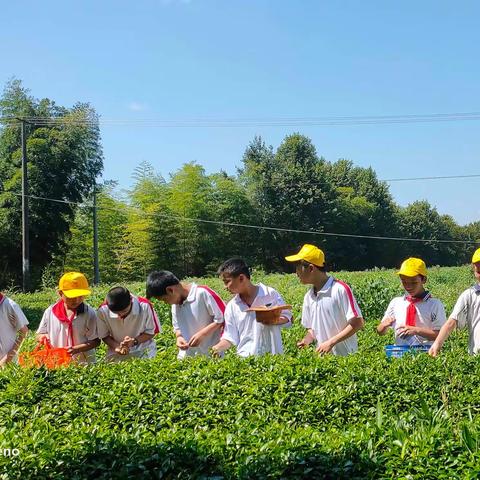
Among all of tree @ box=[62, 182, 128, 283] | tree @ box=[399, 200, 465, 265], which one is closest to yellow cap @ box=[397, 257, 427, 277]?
tree @ box=[62, 182, 128, 283]

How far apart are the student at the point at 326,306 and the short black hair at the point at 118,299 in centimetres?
152

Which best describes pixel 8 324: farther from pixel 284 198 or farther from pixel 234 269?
pixel 284 198

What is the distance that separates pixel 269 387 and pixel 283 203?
4881 centimetres

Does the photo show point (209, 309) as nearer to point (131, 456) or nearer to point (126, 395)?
point (126, 395)

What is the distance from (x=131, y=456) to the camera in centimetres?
336

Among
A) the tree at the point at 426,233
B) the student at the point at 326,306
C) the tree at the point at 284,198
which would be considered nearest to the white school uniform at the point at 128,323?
the student at the point at 326,306

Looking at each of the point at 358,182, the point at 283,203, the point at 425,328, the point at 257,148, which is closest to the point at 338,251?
the point at 283,203

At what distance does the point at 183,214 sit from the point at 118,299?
137 feet

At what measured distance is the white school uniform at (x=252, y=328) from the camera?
5672mm

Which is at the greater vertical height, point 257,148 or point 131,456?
point 257,148

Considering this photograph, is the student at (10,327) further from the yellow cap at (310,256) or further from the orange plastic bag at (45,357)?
the yellow cap at (310,256)

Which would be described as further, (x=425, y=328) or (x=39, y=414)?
(x=425, y=328)

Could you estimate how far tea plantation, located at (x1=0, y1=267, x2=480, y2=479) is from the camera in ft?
10.9

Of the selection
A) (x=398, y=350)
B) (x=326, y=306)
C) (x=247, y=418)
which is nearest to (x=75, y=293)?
(x=247, y=418)
